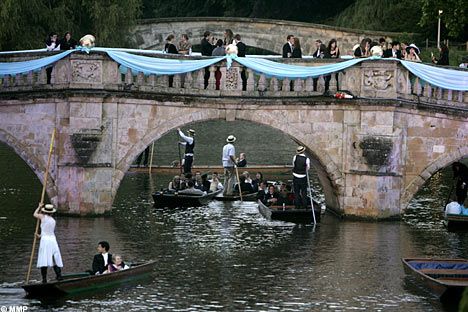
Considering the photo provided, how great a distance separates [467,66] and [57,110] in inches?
432

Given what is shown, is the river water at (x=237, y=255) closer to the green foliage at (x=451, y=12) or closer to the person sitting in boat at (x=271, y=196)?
the person sitting in boat at (x=271, y=196)

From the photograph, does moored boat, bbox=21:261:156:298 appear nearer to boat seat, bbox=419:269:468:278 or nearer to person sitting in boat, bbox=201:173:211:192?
boat seat, bbox=419:269:468:278

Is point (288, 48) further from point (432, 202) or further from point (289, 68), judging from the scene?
point (432, 202)

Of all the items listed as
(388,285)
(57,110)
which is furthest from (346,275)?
(57,110)

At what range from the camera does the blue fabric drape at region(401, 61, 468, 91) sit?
34.1 metres

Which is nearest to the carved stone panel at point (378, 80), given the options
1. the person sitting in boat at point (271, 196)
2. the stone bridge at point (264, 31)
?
the person sitting in boat at point (271, 196)

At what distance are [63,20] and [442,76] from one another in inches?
635

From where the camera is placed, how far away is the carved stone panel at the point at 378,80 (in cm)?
3362

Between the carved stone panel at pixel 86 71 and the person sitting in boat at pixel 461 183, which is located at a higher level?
the carved stone panel at pixel 86 71

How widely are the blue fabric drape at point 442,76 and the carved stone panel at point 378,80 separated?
698 millimetres

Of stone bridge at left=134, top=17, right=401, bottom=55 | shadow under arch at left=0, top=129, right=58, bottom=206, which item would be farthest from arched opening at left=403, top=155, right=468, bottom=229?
stone bridge at left=134, top=17, right=401, bottom=55

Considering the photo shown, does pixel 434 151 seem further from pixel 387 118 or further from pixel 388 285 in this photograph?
pixel 388 285

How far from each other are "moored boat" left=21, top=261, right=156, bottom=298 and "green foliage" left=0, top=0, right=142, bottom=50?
19.6m

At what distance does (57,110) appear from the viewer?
110 feet
